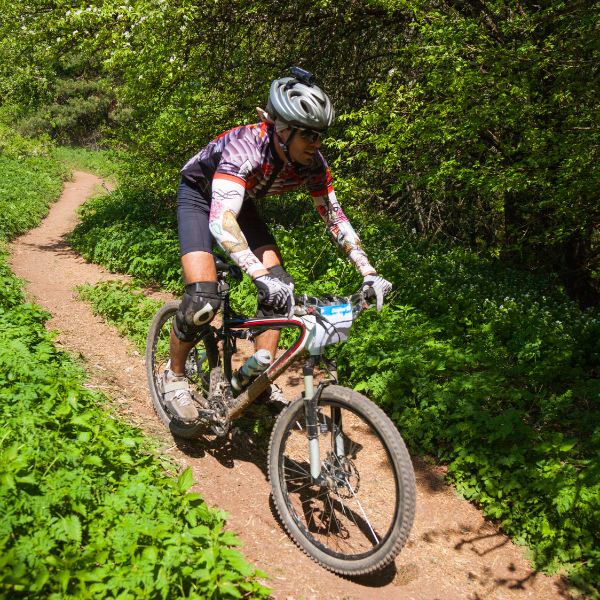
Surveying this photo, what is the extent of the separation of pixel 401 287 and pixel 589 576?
396cm

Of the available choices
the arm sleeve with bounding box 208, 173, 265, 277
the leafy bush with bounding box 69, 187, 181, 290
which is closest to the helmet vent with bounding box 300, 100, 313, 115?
the arm sleeve with bounding box 208, 173, 265, 277

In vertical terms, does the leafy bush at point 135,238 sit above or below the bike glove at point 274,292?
below

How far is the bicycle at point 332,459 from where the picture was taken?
2.38m

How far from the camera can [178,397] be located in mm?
3557

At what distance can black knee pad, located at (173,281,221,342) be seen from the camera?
310 cm

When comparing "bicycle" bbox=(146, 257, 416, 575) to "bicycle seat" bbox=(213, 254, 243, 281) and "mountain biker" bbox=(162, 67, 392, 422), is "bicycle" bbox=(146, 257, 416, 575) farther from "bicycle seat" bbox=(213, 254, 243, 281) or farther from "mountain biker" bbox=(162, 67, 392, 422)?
"mountain biker" bbox=(162, 67, 392, 422)

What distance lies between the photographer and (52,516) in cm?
193

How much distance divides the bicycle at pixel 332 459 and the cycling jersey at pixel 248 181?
489mm

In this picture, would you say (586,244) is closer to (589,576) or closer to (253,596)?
(589,576)

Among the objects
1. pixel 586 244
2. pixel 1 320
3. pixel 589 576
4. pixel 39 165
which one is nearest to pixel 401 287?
pixel 586 244

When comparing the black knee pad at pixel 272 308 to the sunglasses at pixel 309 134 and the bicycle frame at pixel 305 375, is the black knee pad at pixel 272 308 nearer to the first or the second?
the bicycle frame at pixel 305 375

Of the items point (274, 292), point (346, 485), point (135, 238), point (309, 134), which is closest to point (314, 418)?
point (346, 485)

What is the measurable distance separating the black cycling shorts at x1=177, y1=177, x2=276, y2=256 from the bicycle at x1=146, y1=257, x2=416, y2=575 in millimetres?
333

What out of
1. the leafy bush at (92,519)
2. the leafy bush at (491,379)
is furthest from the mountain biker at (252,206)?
the leafy bush at (491,379)
